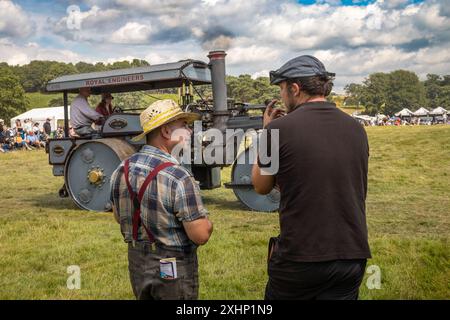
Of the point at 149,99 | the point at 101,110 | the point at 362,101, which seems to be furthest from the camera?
the point at 362,101

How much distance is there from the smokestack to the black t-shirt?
6499mm

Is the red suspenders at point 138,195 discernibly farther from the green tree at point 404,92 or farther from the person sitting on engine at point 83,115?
the green tree at point 404,92

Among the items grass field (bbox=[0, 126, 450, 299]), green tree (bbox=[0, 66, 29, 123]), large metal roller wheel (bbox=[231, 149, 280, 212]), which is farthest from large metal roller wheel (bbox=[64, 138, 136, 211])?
green tree (bbox=[0, 66, 29, 123])

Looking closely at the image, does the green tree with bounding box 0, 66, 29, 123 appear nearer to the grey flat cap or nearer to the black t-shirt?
the grey flat cap

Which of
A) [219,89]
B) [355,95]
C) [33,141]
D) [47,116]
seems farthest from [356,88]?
[219,89]

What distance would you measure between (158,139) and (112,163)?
20.6 ft

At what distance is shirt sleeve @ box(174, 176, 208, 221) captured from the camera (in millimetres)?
2752

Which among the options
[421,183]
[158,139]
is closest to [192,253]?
[158,139]

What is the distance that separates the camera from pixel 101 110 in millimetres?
9758

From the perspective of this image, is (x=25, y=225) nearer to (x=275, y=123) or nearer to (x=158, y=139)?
(x=158, y=139)

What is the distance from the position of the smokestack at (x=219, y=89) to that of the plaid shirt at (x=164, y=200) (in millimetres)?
6235

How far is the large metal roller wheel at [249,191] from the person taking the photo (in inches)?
347

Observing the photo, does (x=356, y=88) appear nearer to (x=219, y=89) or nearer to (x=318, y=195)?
(x=219, y=89)

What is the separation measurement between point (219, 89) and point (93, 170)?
2.54 m
